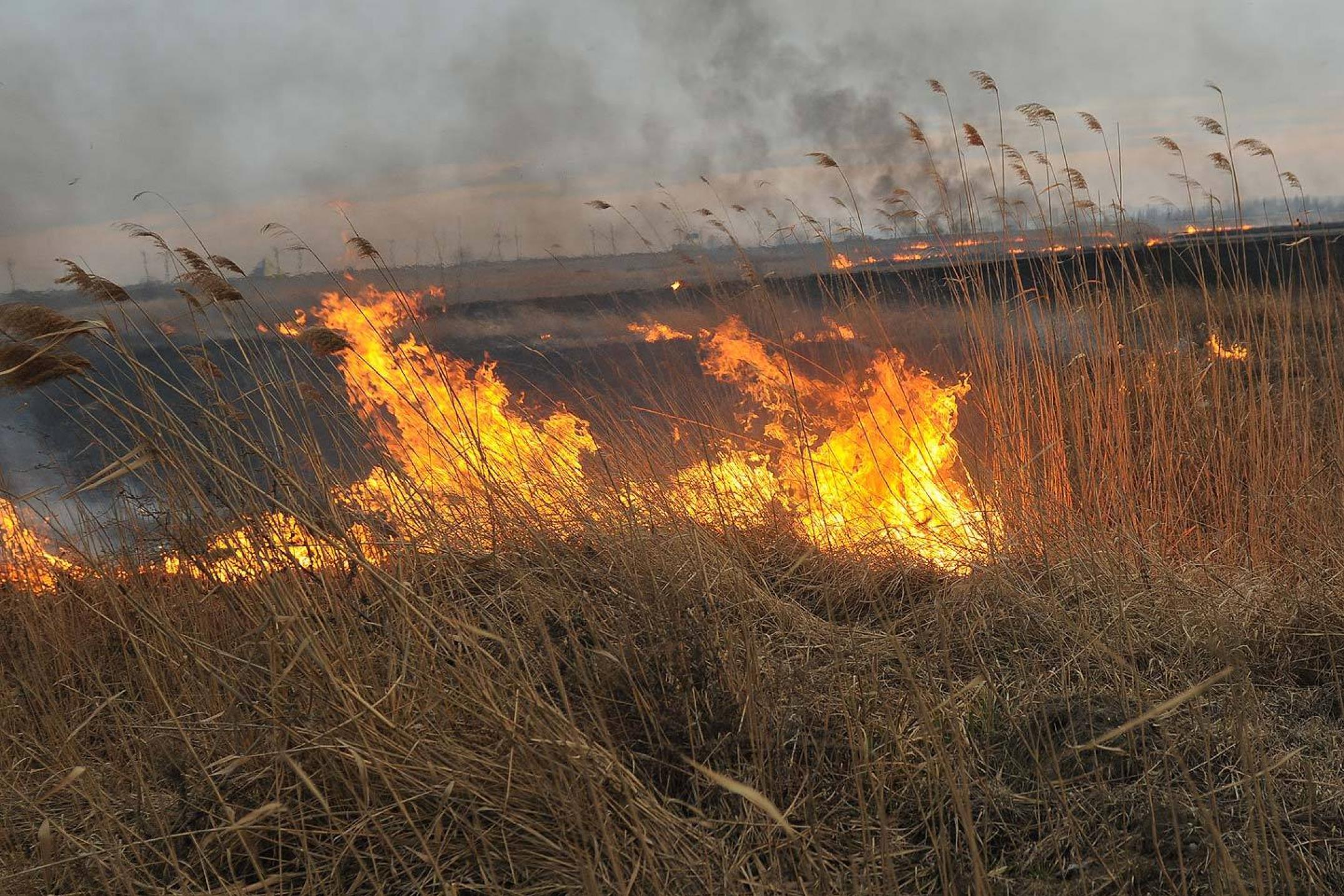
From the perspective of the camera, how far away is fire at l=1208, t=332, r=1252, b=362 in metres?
4.45

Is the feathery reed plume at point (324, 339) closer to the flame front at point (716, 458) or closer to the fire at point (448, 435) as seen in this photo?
the fire at point (448, 435)

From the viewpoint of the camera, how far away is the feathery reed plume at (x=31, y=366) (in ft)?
4.96

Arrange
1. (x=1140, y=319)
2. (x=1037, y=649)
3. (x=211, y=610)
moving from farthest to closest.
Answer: (x=1140, y=319) < (x=211, y=610) < (x=1037, y=649)

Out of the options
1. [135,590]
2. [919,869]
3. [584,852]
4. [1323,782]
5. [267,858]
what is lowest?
[1323,782]

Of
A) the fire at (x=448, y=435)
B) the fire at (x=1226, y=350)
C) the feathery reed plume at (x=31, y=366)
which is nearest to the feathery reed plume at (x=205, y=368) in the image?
the fire at (x=448, y=435)

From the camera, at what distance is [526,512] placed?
3.04 metres

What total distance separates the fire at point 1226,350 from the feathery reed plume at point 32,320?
4.39 meters

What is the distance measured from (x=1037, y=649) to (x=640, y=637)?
121cm

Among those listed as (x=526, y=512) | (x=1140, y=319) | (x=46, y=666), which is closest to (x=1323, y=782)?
(x=526, y=512)

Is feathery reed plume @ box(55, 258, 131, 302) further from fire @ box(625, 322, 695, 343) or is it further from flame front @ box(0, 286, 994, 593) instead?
fire @ box(625, 322, 695, 343)

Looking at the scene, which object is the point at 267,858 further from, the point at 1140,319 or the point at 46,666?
the point at 1140,319

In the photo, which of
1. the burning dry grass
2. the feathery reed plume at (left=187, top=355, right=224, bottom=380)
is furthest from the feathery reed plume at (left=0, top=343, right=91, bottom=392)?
the feathery reed plume at (left=187, top=355, right=224, bottom=380)

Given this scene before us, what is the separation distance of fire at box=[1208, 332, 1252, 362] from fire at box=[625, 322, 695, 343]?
2447 millimetres

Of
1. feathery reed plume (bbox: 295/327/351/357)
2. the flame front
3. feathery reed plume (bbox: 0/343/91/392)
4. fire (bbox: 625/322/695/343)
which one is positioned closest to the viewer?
feathery reed plume (bbox: 0/343/91/392)
